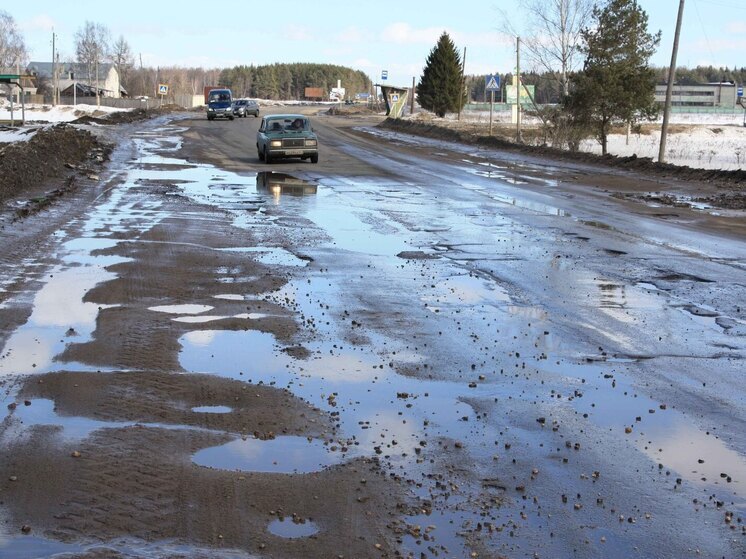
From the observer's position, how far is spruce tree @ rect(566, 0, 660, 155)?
112ft

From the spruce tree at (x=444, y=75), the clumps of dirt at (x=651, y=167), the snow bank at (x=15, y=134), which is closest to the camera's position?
the clumps of dirt at (x=651, y=167)

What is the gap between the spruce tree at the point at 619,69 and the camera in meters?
34.2

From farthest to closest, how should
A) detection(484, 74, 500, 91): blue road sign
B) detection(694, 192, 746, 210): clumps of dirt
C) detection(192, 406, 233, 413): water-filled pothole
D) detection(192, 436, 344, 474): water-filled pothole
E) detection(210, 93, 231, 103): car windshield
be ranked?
detection(210, 93, 231, 103): car windshield → detection(484, 74, 500, 91): blue road sign → detection(694, 192, 746, 210): clumps of dirt → detection(192, 406, 233, 413): water-filled pothole → detection(192, 436, 344, 474): water-filled pothole

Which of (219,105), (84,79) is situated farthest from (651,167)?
(84,79)

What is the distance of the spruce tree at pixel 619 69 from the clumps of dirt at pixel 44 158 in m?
18.0

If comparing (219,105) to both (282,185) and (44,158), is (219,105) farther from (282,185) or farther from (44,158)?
(282,185)

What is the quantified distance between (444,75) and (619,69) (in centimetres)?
5176

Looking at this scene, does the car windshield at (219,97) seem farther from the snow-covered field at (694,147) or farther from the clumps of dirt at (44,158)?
the clumps of dirt at (44,158)

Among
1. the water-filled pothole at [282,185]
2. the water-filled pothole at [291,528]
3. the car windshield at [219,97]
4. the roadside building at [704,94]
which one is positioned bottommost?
the water-filled pothole at [282,185]

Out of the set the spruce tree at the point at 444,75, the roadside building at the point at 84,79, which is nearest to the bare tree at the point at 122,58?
the roadside building at the point at 84,79

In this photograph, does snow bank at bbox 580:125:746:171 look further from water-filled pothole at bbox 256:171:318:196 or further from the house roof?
the house roof

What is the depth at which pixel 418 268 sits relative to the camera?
11.9m

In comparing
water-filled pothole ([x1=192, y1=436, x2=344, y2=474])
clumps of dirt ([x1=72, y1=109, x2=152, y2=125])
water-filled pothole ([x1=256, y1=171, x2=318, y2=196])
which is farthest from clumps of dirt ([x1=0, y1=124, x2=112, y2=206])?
clumps of dirt ([x1=72, y1=109, x2=152, y2=125])

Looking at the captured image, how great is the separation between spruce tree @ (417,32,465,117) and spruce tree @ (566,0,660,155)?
1947 inches
